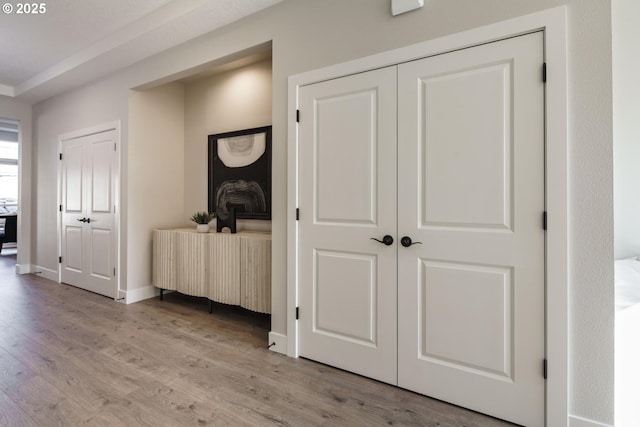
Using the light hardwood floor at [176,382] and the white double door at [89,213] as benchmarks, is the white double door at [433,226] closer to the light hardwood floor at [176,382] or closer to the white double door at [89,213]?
the light hardwood floor at [176,382]

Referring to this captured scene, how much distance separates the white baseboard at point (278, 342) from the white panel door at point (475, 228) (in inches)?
36.2

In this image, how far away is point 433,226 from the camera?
1989mm

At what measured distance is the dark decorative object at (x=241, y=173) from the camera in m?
3.61

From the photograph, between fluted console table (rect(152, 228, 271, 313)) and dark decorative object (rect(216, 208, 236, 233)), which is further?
dark decorative object (rect(216, 208, 236, 233))

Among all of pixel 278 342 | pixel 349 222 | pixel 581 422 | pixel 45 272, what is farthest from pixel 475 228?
pixel 45 272

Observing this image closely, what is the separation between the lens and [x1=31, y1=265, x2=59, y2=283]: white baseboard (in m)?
4.97

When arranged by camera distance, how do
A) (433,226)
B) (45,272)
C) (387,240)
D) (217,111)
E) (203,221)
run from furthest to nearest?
(45,272), (217,111), (203,221), (387,240), (433,226)

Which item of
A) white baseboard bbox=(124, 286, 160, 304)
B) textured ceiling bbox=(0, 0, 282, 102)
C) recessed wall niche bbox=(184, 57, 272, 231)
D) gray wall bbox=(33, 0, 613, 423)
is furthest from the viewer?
white baseboard bbox=(124, 286, 160, 304)

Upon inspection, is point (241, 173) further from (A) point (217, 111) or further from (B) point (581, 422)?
(B) point (581, 422)

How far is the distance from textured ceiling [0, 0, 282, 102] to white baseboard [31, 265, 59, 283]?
285cm

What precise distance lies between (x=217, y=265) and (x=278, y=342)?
1200mm

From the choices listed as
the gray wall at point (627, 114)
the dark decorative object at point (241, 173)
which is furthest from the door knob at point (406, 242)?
the dark decorative object at point (241, 173)

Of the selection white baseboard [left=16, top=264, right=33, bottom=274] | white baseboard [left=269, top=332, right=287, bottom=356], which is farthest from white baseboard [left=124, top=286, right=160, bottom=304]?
white baseboard [left=16, top=264, right=33, bottom=274]

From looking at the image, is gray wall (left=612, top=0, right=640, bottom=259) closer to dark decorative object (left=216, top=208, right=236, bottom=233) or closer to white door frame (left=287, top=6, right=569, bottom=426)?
white door frame (left=287, top=6, right=569, bottom=426)
